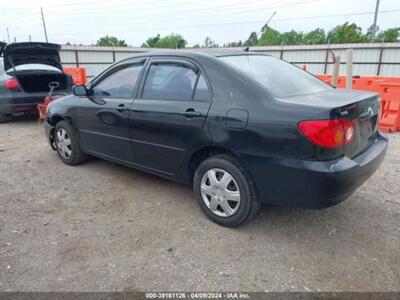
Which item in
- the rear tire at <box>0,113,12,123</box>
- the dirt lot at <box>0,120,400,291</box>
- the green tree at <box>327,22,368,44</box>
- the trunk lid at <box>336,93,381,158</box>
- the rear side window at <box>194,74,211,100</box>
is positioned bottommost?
the dirt lot at <box>0,120,400,291</box>

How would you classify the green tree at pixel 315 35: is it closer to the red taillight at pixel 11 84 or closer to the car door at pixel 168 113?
the red taillight at pixel 11 84

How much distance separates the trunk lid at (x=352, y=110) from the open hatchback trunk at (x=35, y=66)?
6.75 metres

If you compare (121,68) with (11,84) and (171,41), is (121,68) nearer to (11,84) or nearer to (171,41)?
(11,84)

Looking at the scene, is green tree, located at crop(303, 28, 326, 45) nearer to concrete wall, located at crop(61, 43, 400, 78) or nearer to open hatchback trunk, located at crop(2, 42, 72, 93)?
concrete wall, located at crop(61, 43, 400, 78)

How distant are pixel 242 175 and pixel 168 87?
1.25m

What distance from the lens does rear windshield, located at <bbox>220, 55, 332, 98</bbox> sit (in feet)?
10.2

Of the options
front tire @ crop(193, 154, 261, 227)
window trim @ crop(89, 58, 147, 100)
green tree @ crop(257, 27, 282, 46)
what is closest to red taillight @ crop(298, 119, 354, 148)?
front tire @ crop(193, 154, 261, 227)

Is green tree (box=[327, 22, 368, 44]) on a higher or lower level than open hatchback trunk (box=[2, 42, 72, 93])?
higher

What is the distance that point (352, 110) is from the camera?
2.75 metres

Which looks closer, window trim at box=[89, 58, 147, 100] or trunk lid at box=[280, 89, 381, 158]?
trunk lid at box=[280, 89, 381, 158]

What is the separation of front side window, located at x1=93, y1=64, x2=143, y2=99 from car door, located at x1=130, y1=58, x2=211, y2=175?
0.19 m

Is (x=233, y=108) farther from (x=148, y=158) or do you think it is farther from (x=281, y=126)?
(x=148, y=158)

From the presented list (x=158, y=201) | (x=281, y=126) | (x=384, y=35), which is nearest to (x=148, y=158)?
(x=158, y=201)

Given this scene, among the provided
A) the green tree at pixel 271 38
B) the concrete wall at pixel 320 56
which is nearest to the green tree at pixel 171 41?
the green tree at pixel 271 38
